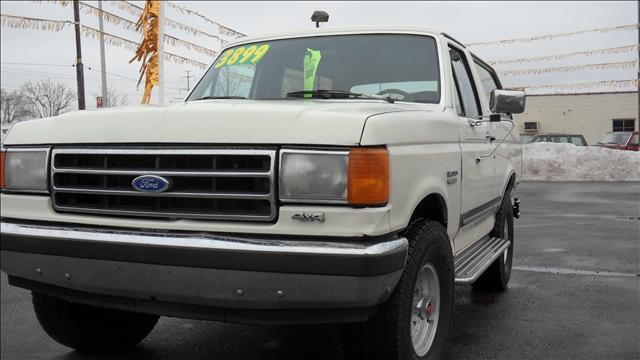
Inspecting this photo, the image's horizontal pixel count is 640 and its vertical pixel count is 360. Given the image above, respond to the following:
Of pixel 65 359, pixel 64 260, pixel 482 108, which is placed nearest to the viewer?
pixel 64 260

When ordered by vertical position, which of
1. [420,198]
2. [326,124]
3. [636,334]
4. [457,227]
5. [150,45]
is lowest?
[636,334]

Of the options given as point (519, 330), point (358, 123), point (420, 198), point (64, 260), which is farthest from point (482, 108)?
point (64, 260)

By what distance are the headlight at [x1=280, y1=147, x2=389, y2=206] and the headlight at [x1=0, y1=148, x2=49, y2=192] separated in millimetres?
1293

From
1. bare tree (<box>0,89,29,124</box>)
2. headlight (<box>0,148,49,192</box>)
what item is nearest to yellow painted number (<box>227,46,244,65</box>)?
headlight (<box>0,148,49,192</box>)

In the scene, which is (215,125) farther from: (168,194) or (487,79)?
(487,79)

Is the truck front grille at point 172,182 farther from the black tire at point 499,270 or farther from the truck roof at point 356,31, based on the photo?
the black tire at point 499,270

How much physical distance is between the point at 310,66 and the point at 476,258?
68.9 inches

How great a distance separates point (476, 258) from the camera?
4.11 meters

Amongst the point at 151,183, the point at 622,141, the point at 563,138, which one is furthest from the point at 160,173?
the point at 563,138

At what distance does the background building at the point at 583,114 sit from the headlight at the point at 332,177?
133 ft

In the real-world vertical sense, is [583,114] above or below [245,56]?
above

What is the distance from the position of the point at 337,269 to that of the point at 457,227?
Answer: 1.52 meters

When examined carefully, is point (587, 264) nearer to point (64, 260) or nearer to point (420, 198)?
point (420, 198)

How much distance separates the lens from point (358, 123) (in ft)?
7.99
